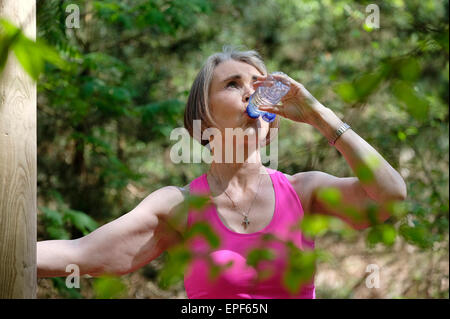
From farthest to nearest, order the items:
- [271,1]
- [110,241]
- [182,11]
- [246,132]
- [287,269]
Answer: [271,1], [182,11], [246,132], [110,241], [287,269]

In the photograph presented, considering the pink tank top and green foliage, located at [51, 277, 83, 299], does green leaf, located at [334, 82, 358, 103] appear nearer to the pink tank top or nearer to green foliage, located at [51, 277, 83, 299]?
the pink tank top


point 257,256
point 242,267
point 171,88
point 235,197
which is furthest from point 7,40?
point 171,88

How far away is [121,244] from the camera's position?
183cm

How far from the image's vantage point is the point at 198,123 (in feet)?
6.97

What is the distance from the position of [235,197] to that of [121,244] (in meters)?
0.45

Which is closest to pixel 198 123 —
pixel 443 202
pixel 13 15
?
pixel 13 15

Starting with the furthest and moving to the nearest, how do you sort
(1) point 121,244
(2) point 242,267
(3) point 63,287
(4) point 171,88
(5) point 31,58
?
(4) point 171,88
(3) point 63,287
(1) point 121,244
(2) point 242,267
(5) point 31,58

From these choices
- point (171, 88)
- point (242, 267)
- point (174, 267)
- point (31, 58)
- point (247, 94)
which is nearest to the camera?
point (31, 58)

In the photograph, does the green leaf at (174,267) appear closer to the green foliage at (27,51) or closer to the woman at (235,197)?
the green foliage at (27,51)

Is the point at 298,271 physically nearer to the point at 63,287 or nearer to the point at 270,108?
the point at 270,108

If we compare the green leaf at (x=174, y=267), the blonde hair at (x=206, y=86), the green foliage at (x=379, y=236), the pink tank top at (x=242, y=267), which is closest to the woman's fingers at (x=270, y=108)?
the blonde hair at (x=206, y=86)

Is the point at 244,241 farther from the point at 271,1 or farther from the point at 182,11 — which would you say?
the point at 271,1

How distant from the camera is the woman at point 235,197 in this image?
1.70 m

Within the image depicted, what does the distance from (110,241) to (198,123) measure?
23.0 inches
